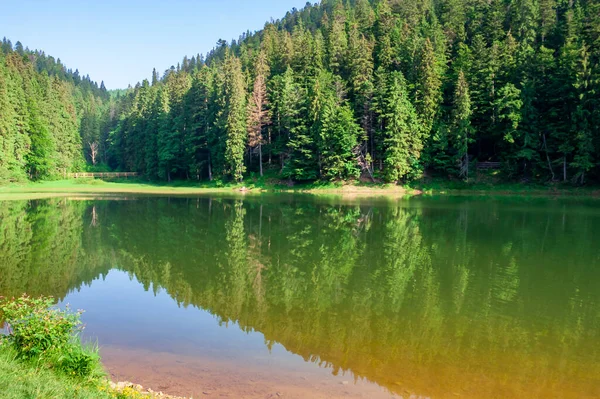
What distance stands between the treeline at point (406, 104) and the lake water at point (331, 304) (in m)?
33.9

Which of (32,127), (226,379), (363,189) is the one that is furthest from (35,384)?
(32,127)

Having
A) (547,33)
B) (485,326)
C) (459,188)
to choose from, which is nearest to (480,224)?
(485,326)

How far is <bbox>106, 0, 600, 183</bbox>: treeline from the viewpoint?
55.9 meters

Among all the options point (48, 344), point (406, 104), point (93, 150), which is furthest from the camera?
point (93, 150)

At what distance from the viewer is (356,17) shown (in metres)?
98.1

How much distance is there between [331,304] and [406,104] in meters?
53.3

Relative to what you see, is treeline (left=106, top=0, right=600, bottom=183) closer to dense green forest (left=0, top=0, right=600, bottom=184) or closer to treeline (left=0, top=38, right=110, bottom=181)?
dense green forest (left=0, top=0, right=600, bottom=184)

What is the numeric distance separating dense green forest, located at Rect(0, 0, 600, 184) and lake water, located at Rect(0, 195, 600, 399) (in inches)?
1349

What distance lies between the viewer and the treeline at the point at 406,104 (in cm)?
5594

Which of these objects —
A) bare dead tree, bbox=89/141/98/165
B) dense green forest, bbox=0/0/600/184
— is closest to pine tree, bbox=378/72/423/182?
dense green forest, bbox=0/0/600/184

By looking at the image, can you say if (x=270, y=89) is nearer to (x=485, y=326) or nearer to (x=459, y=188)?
(x=459, y=188)

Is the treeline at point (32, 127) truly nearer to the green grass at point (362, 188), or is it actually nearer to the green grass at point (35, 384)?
the green grass at point (362, 188)

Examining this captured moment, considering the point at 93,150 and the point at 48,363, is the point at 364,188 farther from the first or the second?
the point at 93,150

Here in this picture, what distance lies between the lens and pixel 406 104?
61.1 meters
